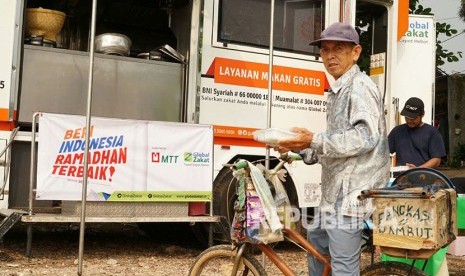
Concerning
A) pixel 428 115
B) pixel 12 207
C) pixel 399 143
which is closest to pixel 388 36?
pixel 428 115

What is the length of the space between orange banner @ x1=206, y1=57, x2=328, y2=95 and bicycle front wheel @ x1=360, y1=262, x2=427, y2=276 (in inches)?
142

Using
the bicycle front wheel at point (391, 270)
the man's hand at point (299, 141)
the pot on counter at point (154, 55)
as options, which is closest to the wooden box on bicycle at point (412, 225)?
the bicycle front wheel at point (391, 270)

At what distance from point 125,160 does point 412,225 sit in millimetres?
3462

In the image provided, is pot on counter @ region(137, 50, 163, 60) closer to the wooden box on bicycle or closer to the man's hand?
the man's hand

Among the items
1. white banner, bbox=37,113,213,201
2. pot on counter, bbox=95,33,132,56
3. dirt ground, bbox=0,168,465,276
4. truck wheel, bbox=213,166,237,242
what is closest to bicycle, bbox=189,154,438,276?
dirt ground, bbox=0,168,465,276

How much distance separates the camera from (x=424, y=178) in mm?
3963

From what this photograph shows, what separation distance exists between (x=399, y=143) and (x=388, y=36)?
6.82ft

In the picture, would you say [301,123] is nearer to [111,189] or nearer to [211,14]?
[211,14]

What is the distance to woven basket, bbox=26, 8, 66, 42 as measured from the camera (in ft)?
20.1

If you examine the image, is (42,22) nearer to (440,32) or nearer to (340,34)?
(340,34)

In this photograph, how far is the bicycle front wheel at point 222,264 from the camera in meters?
3.57

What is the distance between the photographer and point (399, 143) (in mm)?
5973

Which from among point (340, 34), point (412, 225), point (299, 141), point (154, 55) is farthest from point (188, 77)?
point (412, 225)

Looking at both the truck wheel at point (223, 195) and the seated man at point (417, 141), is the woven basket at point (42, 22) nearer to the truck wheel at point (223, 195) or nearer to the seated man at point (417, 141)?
the truck wheel at point (223, 195)
